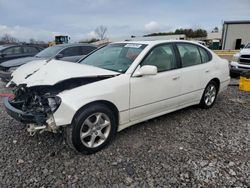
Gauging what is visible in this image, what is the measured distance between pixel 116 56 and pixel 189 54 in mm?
1489

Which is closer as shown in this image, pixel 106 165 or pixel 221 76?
pixel 106 165

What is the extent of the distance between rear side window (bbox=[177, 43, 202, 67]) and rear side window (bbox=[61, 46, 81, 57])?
4.87 metres

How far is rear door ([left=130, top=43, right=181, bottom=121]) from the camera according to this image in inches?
131

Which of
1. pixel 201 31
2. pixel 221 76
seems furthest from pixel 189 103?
pixel 201 31

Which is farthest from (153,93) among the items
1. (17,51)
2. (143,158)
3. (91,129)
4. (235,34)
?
(235,34)

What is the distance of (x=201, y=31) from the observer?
64688 mm

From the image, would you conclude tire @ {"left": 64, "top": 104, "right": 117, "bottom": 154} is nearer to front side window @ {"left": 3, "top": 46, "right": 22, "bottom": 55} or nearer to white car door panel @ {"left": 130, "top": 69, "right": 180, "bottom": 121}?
white car door panel @ {"left": 130, "top": 69, "right": 180, "bottom": 121}

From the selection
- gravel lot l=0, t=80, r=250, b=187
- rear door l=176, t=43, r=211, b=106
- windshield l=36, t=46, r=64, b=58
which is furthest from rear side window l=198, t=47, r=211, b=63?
windshield l=36, t=46, r=64, b=58

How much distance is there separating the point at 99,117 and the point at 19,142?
Result: 1.43m

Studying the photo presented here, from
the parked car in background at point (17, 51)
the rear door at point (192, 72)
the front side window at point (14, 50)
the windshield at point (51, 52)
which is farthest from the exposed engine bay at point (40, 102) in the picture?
the front side window at point (14, 50)

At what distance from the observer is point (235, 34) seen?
90.3ft

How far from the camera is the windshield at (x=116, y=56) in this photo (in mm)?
3523

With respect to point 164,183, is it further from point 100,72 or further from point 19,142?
point 19,142

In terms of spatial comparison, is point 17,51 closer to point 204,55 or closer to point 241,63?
point 204,55
